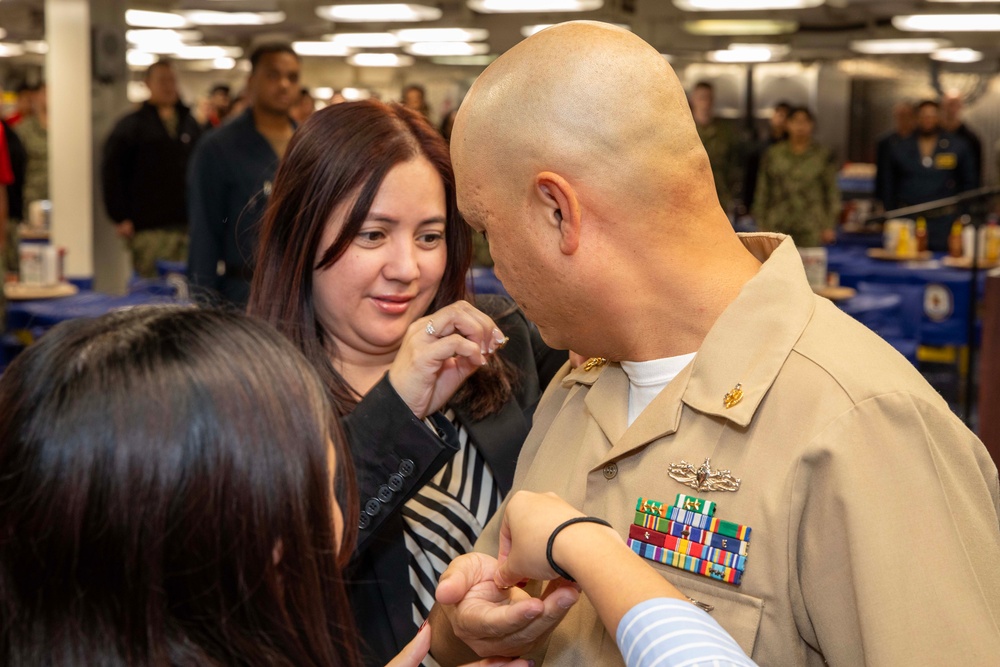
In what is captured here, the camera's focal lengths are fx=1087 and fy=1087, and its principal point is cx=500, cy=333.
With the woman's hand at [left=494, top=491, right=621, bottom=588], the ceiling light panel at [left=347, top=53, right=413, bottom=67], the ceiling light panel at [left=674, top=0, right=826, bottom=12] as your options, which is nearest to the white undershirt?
the woman's hand at [left=494, top=491, right=621, bottom=588]

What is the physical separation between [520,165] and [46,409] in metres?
0.60

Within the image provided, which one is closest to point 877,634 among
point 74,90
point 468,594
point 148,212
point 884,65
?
point 468,594

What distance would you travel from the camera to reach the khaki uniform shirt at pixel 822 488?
106cm

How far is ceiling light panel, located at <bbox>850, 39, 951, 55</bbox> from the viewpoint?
1554 cm

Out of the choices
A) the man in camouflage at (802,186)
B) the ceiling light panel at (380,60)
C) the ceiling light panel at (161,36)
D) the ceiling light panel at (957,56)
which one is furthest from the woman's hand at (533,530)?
the ceiling light panel at (380,60)

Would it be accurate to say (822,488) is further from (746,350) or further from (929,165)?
(929,165)

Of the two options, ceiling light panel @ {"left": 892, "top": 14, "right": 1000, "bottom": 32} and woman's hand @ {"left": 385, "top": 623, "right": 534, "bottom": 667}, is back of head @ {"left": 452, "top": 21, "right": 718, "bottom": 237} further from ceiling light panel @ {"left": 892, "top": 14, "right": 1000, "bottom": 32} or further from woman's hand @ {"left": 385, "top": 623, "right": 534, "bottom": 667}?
ceiling light panel @ {"left": 892, "top": 14, "right": 1000, "bottom": 32}

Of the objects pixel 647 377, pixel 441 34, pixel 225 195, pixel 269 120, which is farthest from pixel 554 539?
pixel 441 34

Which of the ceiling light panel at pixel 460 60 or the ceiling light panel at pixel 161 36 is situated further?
the ceiling light panel at pixel 460 60

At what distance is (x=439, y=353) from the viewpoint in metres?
1.69

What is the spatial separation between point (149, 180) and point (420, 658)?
6.93 m

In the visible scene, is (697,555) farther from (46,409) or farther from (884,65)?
(884,65)

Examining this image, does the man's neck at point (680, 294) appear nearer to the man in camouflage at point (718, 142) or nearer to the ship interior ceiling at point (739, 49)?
the man in camouflage at point (718, 142)

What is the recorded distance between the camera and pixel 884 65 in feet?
58.3
